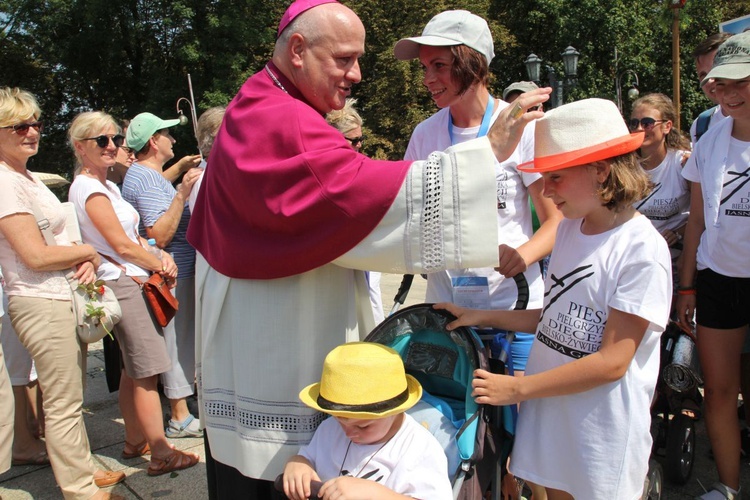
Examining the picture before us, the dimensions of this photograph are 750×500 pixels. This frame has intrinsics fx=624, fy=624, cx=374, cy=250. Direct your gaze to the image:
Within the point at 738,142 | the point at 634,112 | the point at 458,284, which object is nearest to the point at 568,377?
the point at 458,284

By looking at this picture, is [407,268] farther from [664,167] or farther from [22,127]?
[664,167]

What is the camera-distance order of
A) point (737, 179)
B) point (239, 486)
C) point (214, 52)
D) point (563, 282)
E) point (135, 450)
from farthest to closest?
point (214, 52) < point (135, 450) < point (737, 179) < point (239, 486) < point (563, 282)

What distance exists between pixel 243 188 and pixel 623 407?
4.27 ft

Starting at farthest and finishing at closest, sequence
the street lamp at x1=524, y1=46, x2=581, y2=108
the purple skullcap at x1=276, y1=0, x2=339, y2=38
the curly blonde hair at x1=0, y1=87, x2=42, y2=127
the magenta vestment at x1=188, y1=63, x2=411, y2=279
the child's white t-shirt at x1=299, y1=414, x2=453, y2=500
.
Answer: the street lamp at x1=524, y1=46, x2=581, y2=108 < the curly blonde hair at x1=0, y1=87, x2=42, y2=127 < the purple skullcap at x1=276, y1=0, x2=339, y2=38 < the child's white t-shirt at x1=299, y1=414, x2=453, y2=500 < the magenta vestment at x1=188, y1=63, x2=411, y2=279

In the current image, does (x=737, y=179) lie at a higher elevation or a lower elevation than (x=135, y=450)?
higher

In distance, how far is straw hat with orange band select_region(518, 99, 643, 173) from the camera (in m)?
1.84

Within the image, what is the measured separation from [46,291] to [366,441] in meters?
2.13

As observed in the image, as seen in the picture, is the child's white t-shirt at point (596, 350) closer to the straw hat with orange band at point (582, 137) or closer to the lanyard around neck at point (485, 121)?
the straw hat with orange band at point (582, 137)

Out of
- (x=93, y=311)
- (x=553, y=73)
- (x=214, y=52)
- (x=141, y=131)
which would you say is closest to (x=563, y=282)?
(x=93, y=311)

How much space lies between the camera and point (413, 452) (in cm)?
178

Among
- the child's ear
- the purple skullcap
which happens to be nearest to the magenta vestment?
the purple skullcap

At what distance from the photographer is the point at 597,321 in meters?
1.89

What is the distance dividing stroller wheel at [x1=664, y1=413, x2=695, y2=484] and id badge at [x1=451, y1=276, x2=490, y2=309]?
1561mm

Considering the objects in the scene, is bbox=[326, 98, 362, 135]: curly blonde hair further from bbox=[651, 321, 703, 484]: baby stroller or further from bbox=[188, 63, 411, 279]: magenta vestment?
bbox=[651, 321, 703, 484]: baby stroller
